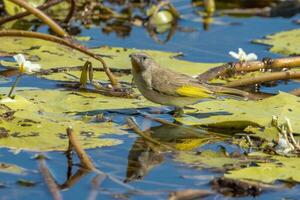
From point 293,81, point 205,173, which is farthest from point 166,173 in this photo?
point 293,81

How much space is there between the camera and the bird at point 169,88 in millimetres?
6672

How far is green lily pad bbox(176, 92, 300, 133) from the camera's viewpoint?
6.28 m

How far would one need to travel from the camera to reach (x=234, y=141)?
6094 millimetres

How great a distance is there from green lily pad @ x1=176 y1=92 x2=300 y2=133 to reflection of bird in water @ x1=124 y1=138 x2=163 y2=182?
20.1 inches

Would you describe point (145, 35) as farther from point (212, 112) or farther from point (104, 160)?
point (104, 160)

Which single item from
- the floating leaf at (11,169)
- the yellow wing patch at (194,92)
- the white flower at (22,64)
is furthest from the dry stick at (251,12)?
the floating leaf at (11,169)

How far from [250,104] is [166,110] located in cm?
68

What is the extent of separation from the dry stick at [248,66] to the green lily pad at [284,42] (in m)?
1.04

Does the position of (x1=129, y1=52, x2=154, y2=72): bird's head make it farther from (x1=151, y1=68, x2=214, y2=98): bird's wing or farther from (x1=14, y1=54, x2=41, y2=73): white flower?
(x1=14, y1=54, x2=41, y2=73): white flower

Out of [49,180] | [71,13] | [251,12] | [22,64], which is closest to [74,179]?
[49,180]

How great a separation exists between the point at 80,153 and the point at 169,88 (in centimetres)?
145

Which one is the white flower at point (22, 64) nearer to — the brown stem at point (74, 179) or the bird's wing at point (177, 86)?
the bird's wing at point (177, 86)

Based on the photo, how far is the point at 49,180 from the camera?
17.0 ft

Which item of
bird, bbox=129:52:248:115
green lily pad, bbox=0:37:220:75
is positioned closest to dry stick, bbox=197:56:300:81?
green lily pad, bbox=0:37:220:75
